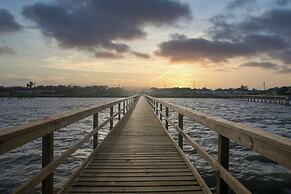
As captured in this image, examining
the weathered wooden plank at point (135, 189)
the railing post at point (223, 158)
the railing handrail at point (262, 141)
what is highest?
the railing handrail at point (262, 141)

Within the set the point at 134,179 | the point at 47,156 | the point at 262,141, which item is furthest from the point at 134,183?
the point at 262,141

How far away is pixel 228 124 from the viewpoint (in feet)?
11.1

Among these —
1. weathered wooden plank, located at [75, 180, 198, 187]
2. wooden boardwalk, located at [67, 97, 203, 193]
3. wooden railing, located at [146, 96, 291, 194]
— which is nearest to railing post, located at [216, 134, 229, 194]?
wooden railing, located at [146, 96, 291, 194]

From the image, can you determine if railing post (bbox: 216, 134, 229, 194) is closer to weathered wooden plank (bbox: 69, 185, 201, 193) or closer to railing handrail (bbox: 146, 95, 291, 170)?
railing handrail (bbox: 146, 95, 291, 170)

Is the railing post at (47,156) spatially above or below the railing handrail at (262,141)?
below

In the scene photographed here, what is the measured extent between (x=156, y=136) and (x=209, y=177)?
2026mm

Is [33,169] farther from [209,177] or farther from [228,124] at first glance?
[228,124]

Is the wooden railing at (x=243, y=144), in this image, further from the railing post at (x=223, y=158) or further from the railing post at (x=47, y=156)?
the railing post at (x=47, y=156)

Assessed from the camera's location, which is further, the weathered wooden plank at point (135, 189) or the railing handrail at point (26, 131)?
the weathered wooden plank at point (135, 189)

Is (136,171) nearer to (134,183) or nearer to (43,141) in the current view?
(134,183)

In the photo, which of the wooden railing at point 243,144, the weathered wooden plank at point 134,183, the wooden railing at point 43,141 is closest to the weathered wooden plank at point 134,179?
the weathered wooden plank at point 134,183

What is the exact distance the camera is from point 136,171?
5.79 meters

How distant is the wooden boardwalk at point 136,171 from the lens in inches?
190

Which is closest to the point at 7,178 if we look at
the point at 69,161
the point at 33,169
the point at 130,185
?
the point at 33,169
